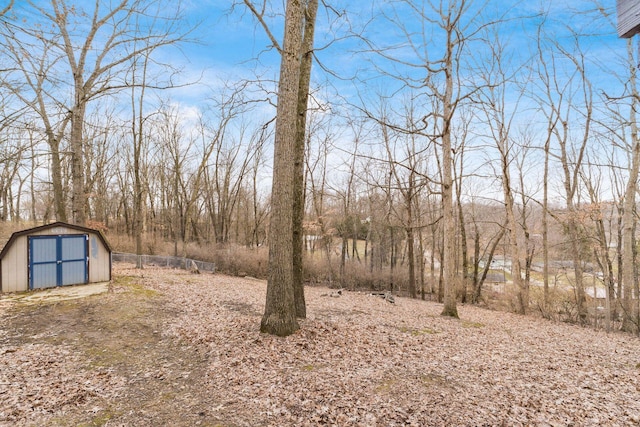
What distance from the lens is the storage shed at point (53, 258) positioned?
331 inches

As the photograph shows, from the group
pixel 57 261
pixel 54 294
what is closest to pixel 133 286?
pixel 54 294

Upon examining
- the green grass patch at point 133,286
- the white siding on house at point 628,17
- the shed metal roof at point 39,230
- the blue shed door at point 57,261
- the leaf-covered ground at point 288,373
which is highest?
the white siding on house at point 628,17

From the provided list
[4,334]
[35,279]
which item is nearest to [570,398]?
[4,334]

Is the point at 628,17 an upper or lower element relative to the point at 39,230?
upper

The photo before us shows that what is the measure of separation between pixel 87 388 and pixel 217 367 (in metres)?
1.48

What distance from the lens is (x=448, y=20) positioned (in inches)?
346

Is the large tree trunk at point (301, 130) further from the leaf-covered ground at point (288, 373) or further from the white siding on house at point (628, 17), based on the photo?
the white siding on house at point (628, 17)

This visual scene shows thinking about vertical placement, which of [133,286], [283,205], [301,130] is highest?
[301,130]

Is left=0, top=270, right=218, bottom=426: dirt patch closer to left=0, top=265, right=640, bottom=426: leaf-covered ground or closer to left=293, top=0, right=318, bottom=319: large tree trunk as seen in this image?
left=0, top=265, right=640, bottom=426: leaf-covered ground

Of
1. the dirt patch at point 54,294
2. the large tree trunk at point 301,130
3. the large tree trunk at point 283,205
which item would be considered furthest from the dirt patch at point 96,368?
the large tree trunk at point 301,130

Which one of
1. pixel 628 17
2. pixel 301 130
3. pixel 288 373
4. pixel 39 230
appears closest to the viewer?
pixel 628 17

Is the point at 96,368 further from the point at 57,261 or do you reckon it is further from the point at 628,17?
the point at 57,261

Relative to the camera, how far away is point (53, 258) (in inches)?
358

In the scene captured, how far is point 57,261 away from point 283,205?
310 inches
